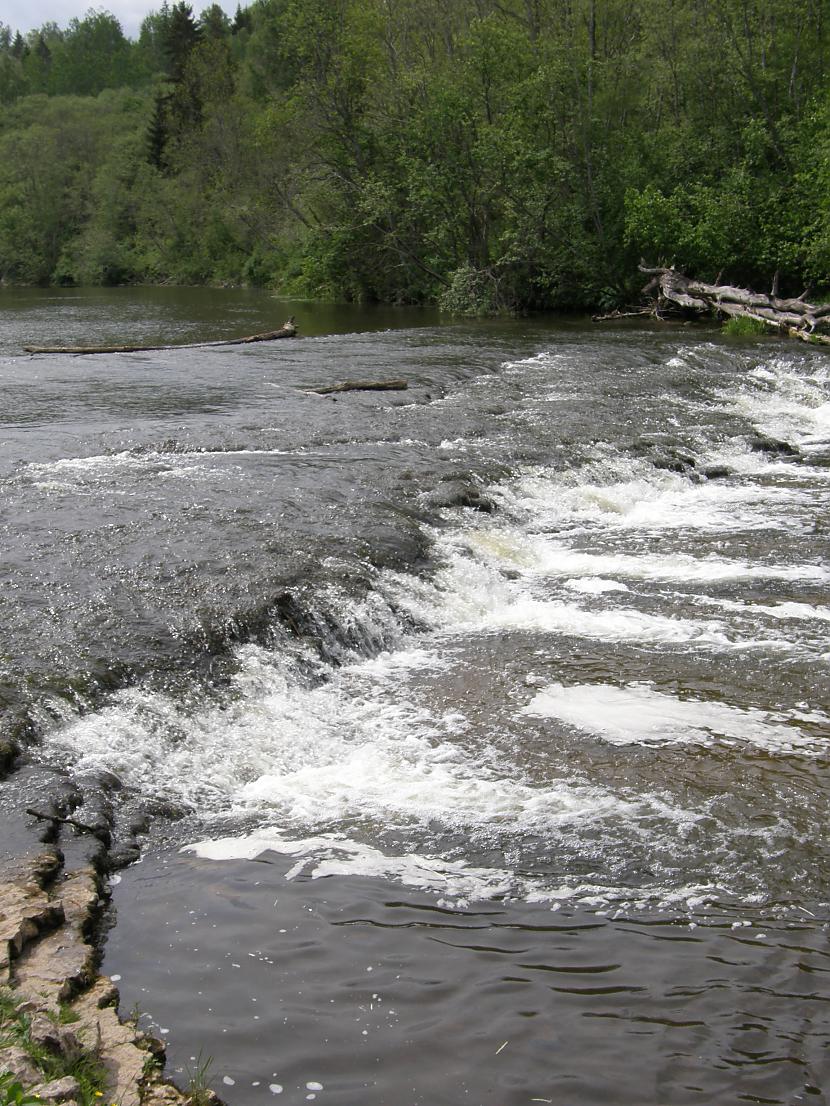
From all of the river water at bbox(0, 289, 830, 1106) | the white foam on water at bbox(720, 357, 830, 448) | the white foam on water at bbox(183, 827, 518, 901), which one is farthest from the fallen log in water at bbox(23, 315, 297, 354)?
the white foam on water at bbox(183, 827, 518, 901)

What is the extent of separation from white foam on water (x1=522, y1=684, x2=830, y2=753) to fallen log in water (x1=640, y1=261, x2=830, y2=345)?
19.5 m

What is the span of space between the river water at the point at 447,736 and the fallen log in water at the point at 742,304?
36.2 feet

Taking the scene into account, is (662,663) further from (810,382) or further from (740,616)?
(810,382)

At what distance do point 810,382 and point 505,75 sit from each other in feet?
58.1

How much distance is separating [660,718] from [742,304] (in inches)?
936

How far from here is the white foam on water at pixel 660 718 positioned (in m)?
6.43

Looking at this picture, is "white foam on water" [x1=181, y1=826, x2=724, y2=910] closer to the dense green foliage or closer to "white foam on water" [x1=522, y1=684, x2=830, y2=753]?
"white foam on water" [x1=522, y1=684, x2=830, y2=753]

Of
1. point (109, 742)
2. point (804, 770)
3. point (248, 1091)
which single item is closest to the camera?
point (248, 1091)

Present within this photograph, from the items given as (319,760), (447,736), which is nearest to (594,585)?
(447,736)

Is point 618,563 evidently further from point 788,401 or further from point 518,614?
point 788,401

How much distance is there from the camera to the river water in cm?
393

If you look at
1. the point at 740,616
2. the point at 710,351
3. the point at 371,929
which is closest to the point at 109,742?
the point at 371,929

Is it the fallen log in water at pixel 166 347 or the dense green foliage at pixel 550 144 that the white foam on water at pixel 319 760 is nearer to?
the fallen log in water at pixel 166 347

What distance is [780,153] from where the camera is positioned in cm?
2969
